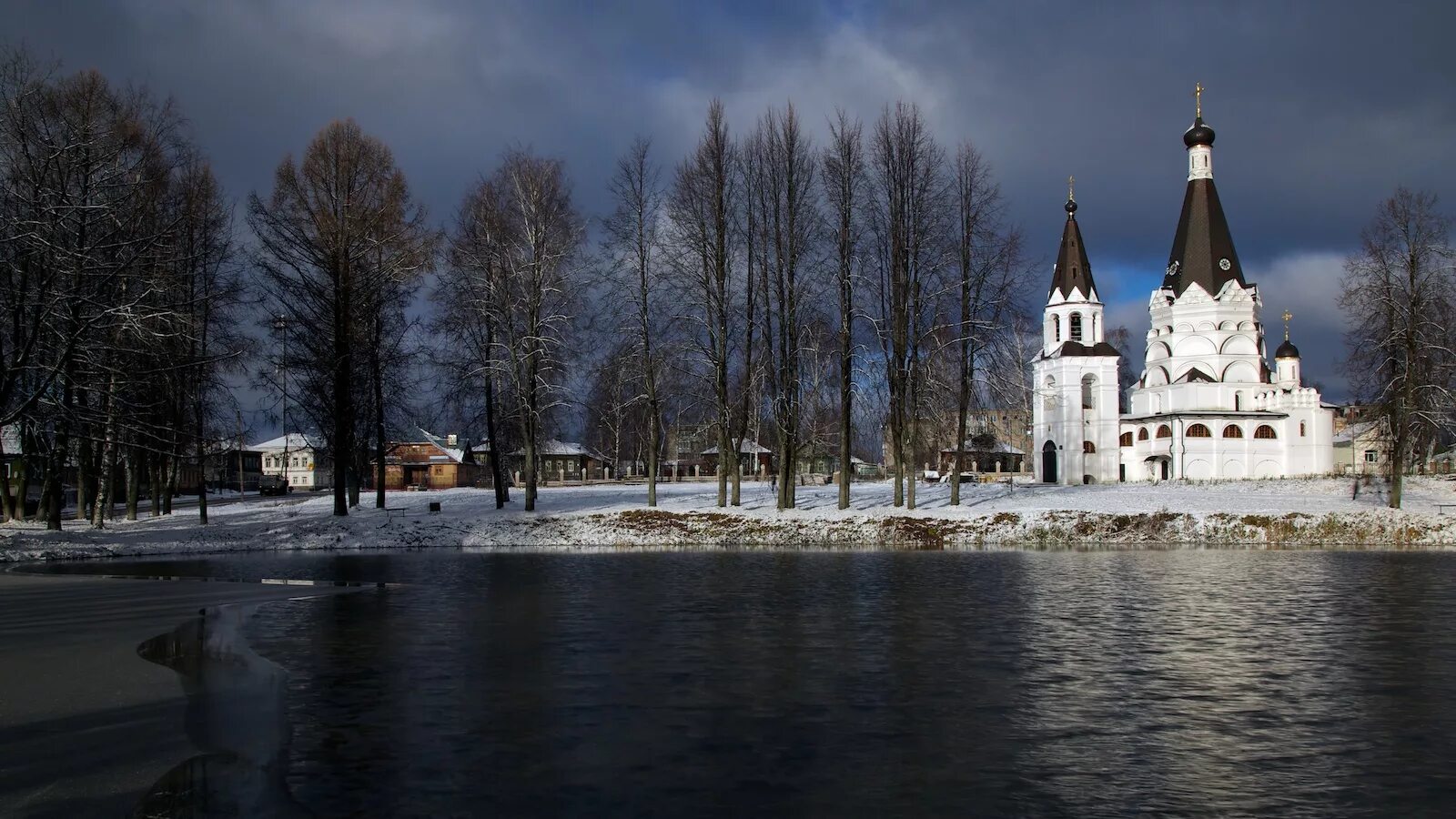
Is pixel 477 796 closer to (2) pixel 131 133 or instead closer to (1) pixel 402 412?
(2) pixel 131 133

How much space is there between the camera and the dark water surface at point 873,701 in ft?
27.9

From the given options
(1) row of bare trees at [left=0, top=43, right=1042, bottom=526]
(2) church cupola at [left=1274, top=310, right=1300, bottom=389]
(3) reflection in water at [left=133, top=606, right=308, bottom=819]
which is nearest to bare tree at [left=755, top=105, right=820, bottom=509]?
(1) row of bare trees at [left=0, top=43, right=1042, bottom=526]

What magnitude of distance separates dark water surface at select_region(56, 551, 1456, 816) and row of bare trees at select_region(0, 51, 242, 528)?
38.4 ft

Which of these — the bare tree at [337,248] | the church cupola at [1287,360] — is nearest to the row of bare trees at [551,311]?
the bare tree at [337,248]

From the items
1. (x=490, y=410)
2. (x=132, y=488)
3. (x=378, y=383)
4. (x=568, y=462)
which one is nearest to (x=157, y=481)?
(x=132, y=488)

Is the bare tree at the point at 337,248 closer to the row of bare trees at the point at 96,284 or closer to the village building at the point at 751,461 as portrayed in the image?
the row of bare trees at the point at 96,284

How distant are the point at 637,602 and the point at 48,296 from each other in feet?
56.5

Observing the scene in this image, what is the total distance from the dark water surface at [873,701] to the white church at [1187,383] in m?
58.8

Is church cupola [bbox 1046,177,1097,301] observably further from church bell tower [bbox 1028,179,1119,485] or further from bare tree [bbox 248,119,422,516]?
bare tree [bbox 248,119,422,516]

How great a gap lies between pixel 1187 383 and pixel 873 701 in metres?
73.3

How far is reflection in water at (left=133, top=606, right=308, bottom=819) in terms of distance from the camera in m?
8.10

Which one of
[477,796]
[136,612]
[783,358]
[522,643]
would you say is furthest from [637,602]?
[783,358]

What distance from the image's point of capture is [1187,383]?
78062 mm

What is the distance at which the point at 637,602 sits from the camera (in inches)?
790
